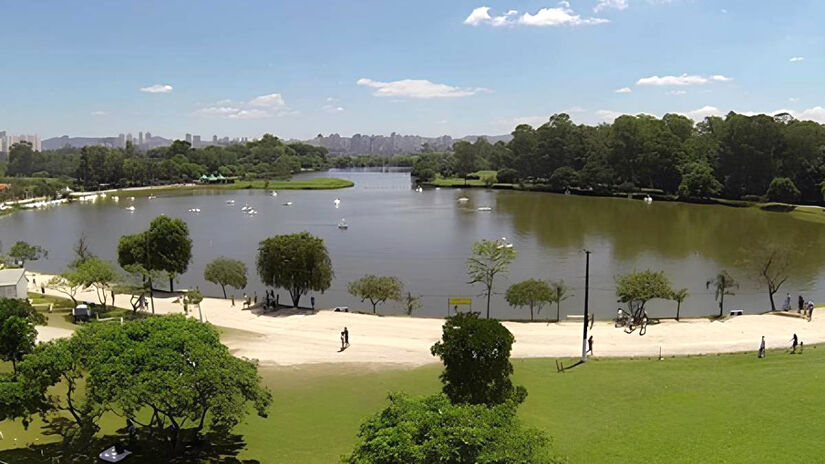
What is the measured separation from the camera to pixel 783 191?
77500mm

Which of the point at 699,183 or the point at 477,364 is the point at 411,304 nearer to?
the point at 477,364

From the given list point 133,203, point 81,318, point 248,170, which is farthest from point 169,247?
point 248,170

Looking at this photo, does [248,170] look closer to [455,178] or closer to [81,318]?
[455,178]

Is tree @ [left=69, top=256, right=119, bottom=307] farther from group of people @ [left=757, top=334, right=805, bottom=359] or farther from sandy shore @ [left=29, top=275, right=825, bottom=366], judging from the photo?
group of people @ [left=757, top=334, right=805, bottom=359]

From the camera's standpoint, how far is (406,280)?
4100 cm

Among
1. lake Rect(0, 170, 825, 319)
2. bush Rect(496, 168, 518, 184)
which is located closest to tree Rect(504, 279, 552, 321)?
lake Rect(0, 170, 825, 319)

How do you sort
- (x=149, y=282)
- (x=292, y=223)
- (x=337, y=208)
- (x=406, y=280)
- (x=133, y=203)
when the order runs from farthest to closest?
(x=133, y=203) → (x=337, y=208) → (x=292, y=223) → (x=406, y=280) → (x=149, y=282)

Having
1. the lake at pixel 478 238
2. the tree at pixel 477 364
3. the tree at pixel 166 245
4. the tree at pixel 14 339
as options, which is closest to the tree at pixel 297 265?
the lake at pixel 478 238

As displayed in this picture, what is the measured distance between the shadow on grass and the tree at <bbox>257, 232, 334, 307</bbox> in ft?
55.1

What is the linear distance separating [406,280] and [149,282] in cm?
1606

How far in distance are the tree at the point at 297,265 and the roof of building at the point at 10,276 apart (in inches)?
488

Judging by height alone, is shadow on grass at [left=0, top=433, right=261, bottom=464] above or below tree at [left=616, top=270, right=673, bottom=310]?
below

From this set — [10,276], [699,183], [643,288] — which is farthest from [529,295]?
[699,183]

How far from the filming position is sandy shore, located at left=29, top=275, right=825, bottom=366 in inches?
917
